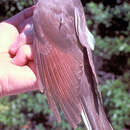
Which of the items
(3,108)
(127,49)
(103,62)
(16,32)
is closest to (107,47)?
(127,49)

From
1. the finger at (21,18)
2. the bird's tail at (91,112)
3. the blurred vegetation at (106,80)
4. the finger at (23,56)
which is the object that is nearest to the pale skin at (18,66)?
the finger at (23,56)

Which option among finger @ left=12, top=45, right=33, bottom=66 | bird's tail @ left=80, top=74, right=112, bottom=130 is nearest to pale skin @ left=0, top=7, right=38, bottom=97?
finger @ left=12, top=45, right=33, bottom=66

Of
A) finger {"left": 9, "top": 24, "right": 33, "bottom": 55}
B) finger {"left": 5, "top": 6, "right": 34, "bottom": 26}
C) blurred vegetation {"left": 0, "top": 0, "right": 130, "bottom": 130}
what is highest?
finger {"left": 5, "top": 6, "right": 34, "bottom": 26}

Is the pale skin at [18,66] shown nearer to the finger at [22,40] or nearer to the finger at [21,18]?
the finger at [22,40]

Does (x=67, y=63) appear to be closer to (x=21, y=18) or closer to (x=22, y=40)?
(x=22, y=40)

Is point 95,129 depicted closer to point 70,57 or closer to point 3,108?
point 70,57

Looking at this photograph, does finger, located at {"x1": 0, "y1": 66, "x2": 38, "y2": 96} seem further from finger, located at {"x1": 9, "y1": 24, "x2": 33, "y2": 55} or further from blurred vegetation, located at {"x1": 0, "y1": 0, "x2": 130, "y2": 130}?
blurred vegetation, located at {"x1": 0, "y1": 0, "x2": 130, "y2": 130}

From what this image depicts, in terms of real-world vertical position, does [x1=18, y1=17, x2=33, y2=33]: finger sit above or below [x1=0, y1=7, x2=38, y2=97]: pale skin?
above

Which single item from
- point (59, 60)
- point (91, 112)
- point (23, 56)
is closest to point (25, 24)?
point (23, 56)
